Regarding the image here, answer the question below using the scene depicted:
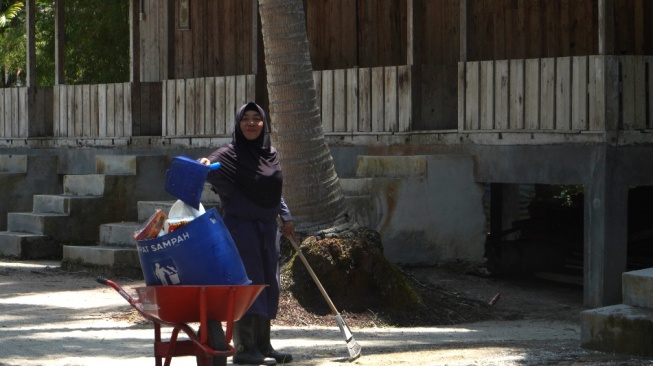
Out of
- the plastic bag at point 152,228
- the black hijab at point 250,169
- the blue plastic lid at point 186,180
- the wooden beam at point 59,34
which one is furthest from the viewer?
the wooden beam at point 59,34

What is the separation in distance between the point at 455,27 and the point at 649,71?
3887mm

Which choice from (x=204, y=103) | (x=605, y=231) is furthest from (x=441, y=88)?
(x=204, y=103)

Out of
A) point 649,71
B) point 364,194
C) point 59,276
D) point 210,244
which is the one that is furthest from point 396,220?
point 210,244

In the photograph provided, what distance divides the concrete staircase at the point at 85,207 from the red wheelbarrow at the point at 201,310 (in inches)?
381

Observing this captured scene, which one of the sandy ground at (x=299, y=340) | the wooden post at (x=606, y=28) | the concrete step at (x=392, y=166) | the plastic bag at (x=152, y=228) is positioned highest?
the wooden post at (x=606, y=28)

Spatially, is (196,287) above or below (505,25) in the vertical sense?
below

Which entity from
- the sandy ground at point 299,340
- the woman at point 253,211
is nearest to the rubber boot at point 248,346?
the woman at point 253,211

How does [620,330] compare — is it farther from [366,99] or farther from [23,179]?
[23,179]

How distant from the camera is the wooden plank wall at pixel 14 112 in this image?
20.1 m

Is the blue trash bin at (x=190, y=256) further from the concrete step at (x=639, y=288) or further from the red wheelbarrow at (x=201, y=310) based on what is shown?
the concrete step at (x=639, y=288)

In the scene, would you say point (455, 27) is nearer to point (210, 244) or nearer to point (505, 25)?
point (505, 25)

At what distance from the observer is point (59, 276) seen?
14438 millimetres

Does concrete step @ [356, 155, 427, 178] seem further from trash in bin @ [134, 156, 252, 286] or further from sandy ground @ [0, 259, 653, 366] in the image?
trash in bin @ [134, 156, 252, 286]

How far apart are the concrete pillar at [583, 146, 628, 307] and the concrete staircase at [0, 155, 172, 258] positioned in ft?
21.8
